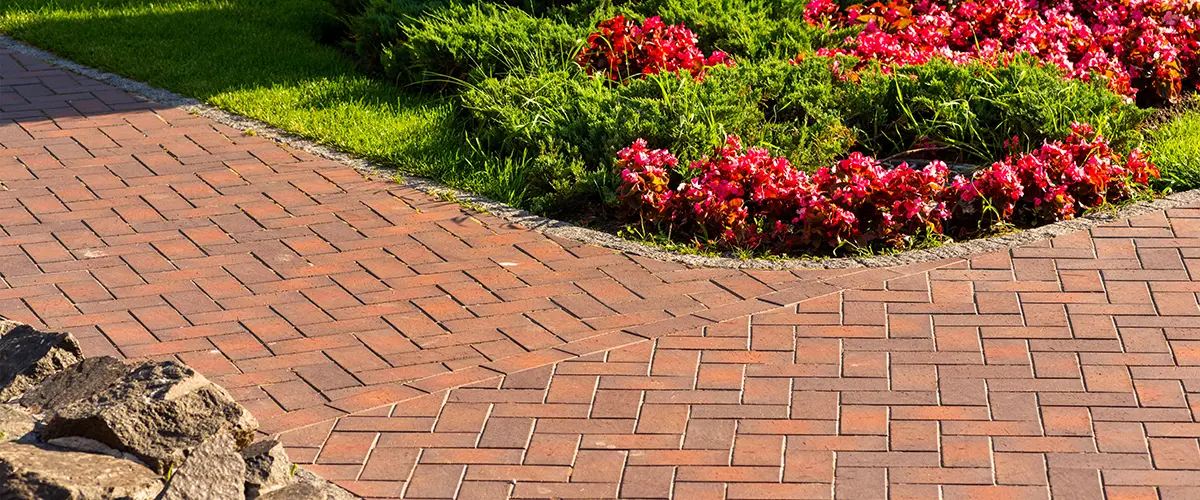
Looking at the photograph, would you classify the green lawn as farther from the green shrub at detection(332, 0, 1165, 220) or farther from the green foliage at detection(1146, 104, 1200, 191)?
the green foliage at detection(1146, 104, 1200, 191)

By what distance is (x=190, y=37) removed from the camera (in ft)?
31.3

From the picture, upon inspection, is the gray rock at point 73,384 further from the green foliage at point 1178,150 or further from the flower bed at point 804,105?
the green foliage at point 1178,150

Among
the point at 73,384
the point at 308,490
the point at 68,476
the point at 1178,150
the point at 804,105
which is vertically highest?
the point at 68,476

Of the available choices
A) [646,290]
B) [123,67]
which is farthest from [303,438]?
[123,67]

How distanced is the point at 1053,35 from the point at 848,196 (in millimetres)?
3088

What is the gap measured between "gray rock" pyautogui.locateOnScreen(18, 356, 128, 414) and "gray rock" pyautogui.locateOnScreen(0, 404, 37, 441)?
6 cm

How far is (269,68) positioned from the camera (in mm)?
8797

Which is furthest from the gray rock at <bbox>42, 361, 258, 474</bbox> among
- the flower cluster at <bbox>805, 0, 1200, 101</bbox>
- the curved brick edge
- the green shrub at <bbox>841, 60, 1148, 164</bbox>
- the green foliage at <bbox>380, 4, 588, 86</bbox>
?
the flower cluster at <bbox>805, 0, 1200, 101</bbox>

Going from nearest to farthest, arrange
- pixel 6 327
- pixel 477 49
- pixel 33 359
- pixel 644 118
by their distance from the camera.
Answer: pixel 33 359, pixel 6 327, pixel 644 118, pixel 477 49

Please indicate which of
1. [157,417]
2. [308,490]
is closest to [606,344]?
[308,490]

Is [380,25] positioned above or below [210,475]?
below

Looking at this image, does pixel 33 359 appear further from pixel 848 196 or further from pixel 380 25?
pixel 380 25

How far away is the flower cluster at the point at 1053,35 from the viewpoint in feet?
26.3

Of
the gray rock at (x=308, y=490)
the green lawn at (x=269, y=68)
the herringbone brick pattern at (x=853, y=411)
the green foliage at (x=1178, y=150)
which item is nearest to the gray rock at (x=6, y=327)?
the herringbone brick pattern at (x=853, y=411)
